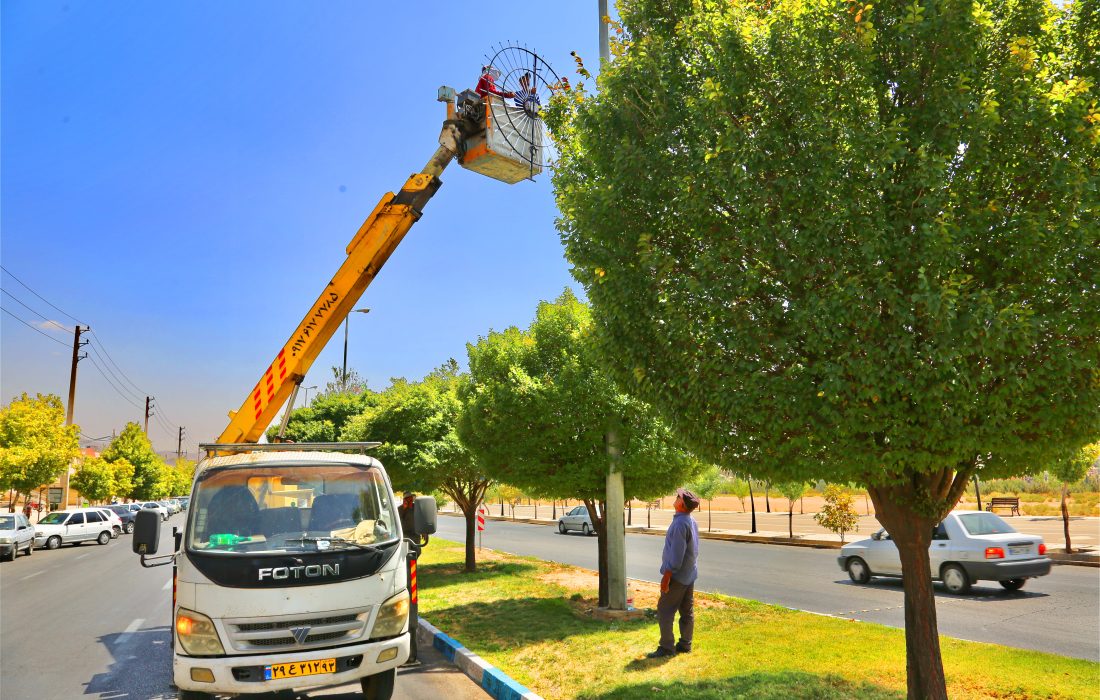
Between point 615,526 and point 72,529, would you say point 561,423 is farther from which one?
point 72,529

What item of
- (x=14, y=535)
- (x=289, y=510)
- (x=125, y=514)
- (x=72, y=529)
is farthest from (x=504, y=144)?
(x=125, y=514)

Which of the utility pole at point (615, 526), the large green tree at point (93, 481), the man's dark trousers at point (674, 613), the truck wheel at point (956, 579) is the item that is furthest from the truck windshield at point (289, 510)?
the large green tree at point (93, 481)

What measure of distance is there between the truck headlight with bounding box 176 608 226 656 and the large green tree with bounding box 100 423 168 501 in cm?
6891

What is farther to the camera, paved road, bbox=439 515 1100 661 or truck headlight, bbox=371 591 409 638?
paved road, bbox=439 515 1100 661

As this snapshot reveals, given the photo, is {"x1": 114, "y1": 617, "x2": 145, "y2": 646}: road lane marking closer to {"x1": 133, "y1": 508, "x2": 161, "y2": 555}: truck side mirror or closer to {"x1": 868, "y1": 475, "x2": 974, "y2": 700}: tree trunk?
{"x1": 133, "y1": 508, "x2": 161, "y2": 555}: truck side mirror

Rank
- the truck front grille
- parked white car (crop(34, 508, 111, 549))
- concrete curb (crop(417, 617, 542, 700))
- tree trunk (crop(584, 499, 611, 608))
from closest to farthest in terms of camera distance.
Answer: the truck front grille
concrete curb (crop(417, 617, 542, 700))
tree trunk (crop(584, 499, 611, 608))
parked white car (crop(34, 508, 111, 549))

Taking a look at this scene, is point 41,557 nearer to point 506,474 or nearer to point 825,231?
point 506,474

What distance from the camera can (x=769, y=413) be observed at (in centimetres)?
525

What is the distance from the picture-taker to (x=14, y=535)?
2450cm

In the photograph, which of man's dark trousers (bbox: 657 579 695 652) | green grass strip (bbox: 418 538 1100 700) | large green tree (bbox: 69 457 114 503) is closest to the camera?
green grass strip (bbox: 418 538 1100 700)

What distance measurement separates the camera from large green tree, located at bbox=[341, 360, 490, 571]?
17.7 meters

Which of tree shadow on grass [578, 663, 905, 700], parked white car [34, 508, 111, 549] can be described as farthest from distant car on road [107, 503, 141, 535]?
tree shadow on grass [578, 663, 905, 700]

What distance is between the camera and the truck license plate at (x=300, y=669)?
18.0 feet

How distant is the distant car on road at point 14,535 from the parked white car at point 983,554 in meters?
27.3
